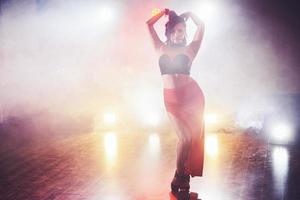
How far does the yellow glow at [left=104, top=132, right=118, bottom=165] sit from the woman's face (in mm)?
2975

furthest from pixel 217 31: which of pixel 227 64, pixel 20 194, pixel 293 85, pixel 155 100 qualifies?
pixel 20 194

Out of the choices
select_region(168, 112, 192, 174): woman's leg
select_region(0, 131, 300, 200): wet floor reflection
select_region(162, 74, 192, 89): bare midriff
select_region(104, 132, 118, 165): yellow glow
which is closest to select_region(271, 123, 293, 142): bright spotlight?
select_region(0, 131, 300, 200): wet floor reflection

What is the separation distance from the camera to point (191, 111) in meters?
4.61

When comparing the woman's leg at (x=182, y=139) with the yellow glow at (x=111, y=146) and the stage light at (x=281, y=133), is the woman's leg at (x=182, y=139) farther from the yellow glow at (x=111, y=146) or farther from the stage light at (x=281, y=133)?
the stage light at (x=281, y=133)

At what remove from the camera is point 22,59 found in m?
12.3

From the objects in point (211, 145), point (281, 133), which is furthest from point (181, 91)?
point (281, 133)

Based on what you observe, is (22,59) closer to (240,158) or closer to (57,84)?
(57,84)

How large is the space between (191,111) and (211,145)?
3036 millimetres

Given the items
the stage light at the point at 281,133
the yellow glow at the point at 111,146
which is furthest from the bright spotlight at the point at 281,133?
the yellow glow at the point at 111,146

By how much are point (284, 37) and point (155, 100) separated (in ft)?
21.6

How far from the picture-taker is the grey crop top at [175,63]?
15.0ft

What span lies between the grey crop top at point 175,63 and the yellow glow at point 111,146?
2.77m

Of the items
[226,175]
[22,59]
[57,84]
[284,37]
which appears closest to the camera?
[226,175]

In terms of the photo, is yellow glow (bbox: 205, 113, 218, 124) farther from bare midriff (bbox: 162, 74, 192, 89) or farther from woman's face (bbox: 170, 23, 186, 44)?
woman's face (bbox: 170, 23, 186, 44)
